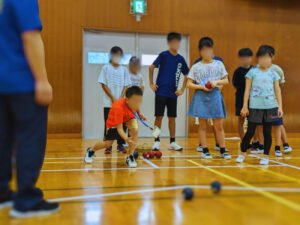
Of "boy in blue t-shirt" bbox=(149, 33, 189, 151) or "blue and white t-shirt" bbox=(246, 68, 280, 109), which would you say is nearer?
"blue and white t-shirt" bbox=(246, 68, 280, 109)

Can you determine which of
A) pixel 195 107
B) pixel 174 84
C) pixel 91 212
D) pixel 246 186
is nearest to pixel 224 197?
pixel 246 186

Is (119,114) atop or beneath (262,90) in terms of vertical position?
beneath

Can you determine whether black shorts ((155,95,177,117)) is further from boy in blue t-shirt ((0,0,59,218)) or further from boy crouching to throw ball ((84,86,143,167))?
boy in blue t-shirt ((0,0,59,218))

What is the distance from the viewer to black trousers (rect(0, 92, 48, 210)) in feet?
5.58

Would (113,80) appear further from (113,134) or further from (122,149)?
(113,134)

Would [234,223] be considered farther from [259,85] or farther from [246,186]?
[259,85]

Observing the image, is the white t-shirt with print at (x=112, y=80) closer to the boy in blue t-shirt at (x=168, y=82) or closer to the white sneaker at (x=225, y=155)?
the boy in blue t-shirt at (x=168, y=82)

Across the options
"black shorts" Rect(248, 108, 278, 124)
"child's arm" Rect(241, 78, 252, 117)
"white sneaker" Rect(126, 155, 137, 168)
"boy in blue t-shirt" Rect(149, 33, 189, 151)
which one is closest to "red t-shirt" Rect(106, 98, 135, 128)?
"white sneaker" Rect(126, 155, 137, 168)

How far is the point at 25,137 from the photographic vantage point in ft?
5.62

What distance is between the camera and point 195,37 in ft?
22.1

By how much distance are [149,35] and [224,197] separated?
16.3ft

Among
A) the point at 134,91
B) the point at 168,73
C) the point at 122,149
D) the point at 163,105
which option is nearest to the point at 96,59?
the point at 168,73

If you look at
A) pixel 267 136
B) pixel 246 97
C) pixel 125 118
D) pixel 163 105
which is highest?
pixel 246 97

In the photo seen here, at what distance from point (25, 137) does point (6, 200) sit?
0.49 m
